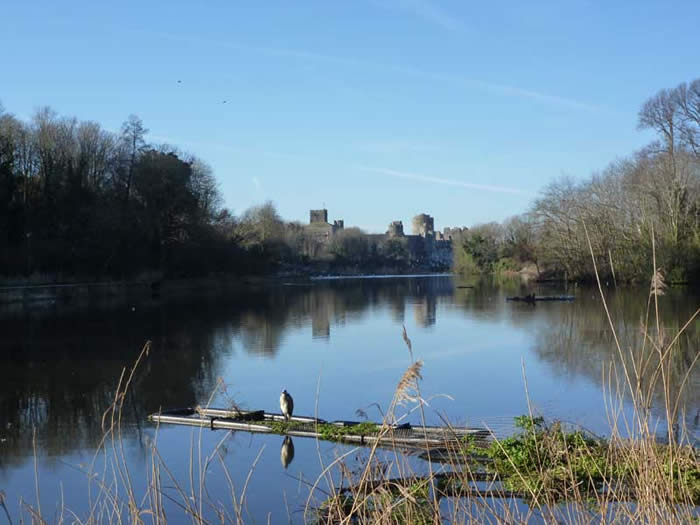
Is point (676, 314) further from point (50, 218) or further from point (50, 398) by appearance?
point (50, 218)

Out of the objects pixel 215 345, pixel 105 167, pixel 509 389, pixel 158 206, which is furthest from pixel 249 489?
pixel 105 167

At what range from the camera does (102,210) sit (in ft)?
137

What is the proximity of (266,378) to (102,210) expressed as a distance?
30439 millimetres

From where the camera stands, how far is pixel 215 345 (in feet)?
63.9

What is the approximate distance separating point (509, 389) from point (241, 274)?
46386 millimetres

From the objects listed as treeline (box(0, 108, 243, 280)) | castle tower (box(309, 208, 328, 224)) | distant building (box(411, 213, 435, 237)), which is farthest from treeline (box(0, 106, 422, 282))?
distant building (box(411, 213, 435, 237))

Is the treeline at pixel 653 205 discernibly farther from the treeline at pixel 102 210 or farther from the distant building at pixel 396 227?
the distant building at pixel 396 227

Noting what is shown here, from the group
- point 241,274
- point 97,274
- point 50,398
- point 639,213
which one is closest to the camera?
point 50,398

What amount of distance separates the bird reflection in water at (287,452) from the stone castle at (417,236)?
384 ft

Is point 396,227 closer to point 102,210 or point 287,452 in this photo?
point 102,210

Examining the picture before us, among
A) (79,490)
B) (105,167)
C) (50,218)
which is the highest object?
(105,167)

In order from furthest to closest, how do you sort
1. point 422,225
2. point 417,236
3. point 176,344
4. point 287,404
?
point 422,225, point 417,236, point 176,344, point 287,404

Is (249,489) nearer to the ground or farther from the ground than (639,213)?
nearer to the ground

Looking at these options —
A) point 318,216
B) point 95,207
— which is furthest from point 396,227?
point 95,207
